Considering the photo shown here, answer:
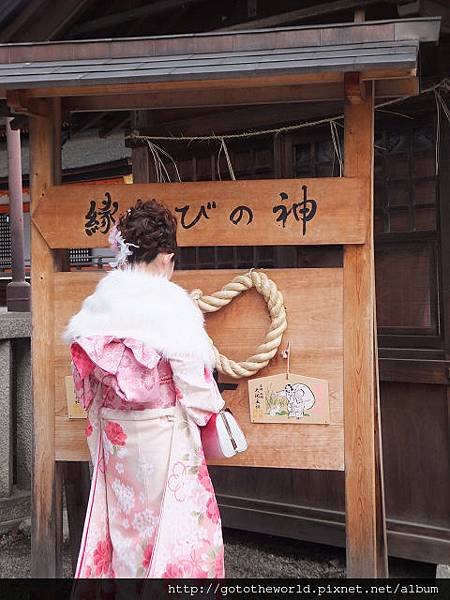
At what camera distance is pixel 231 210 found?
3420mm

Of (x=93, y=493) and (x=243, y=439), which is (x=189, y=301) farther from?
Answer: (x=93, y=493)

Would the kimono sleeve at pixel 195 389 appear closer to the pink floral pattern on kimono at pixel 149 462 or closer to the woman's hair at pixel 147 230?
the pink floral pattern on kimono at pixel 149 462

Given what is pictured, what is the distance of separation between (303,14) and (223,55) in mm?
1521

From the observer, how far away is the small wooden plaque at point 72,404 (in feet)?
11.9

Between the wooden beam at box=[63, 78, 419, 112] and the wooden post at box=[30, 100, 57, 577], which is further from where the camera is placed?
the wooden post at box=[30, 100, 57, 577]

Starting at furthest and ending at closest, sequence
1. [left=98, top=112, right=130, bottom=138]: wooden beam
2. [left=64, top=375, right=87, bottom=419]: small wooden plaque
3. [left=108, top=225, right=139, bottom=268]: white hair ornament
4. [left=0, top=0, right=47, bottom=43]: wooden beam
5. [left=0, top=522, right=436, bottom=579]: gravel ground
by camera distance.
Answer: [left=98, top=112, right=130, bottom=138]: wooden beam → [left=0, top=0, right=47, bottom=43]: wooden beam → [left=0, top=522, right=436, bottom=579]: gravel ground → [left=64, top=375, right=87, bottom=419]: small wooden plaque → [left=108, top=225, right=139, bottom=268]: white hair ornament

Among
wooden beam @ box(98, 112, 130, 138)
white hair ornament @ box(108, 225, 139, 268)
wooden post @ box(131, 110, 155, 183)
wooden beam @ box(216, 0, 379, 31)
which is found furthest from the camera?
wooden beam @ box(98, 112, 130, 138)

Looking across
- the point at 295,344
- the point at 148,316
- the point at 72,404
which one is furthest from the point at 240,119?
the point at 72,404

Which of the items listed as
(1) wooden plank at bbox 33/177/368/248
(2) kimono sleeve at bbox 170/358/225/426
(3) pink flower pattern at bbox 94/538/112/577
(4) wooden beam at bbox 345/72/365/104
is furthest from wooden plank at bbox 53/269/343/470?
(4) wooden beam at bbox 345/72/365/104

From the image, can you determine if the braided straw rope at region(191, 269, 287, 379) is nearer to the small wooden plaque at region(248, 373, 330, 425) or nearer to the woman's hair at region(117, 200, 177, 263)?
the small wooden plaque at region(248, 373, 330, 425)

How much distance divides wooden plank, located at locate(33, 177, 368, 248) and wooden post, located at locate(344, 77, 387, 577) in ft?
0.37

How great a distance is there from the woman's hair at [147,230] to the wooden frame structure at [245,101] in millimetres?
312

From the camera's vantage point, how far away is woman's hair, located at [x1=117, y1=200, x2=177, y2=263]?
315 cm

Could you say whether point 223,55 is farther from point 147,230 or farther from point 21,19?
point 21,19
